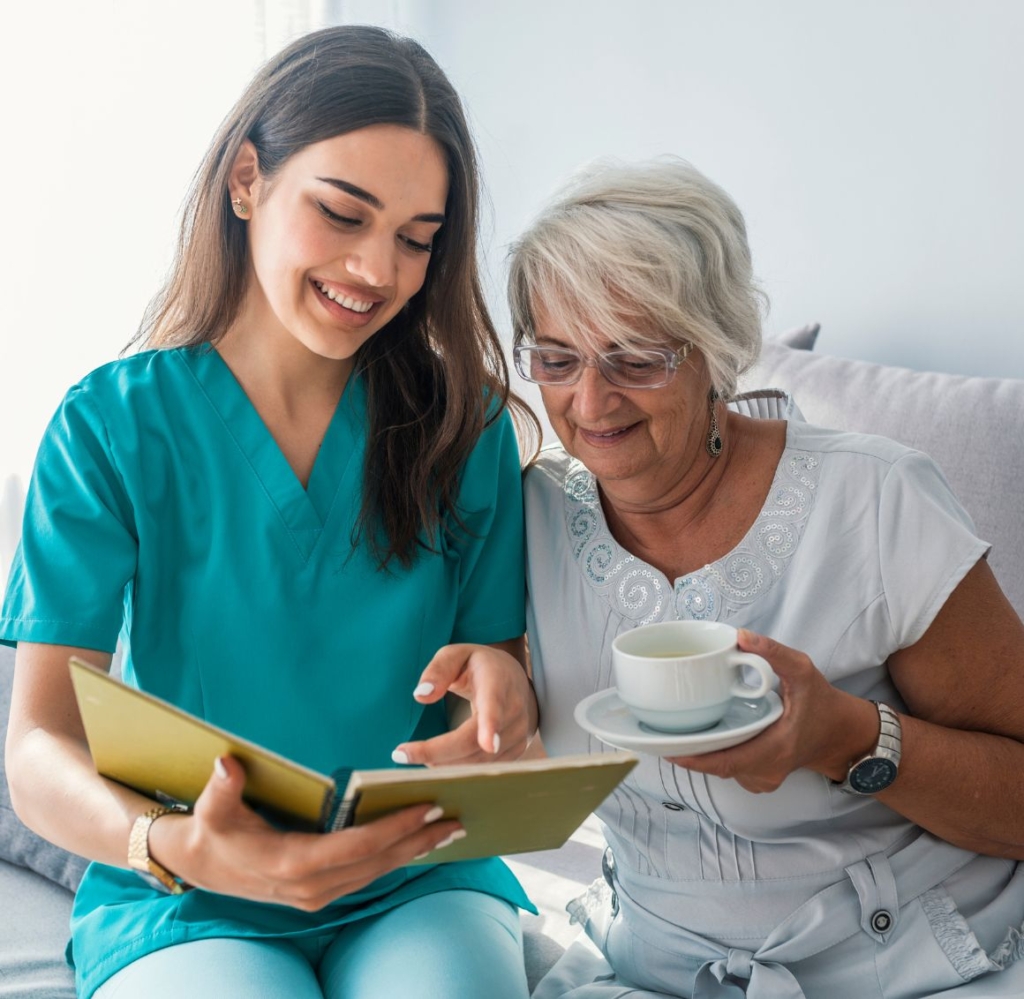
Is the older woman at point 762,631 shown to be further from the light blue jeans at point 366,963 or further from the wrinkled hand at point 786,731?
the light blue jeans at point 366,963

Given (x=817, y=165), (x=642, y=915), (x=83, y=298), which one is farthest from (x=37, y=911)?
(x=817, y=165)

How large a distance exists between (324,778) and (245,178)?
811 mm

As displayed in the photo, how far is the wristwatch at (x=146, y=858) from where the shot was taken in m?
1.03

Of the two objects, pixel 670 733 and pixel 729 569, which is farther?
pixel 729 569

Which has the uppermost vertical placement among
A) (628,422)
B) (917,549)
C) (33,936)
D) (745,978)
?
(628,422)

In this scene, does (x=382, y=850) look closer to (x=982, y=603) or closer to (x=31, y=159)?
(x=982, y=603)

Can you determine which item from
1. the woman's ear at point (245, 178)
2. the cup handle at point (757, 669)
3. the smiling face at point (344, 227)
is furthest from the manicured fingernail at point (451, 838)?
the woman's ear at point (245, 178)

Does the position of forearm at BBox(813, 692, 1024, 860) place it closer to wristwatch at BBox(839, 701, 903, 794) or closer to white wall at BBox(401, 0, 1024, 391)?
wristwatch at BBox(839, 701, 903, 794)

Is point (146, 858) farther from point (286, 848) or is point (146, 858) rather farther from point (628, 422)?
point (628, 422)

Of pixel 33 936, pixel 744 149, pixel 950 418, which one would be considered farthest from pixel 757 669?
pixel 744 149

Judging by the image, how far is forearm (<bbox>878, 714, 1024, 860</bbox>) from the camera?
4.01 feet

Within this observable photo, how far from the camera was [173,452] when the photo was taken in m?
1.36

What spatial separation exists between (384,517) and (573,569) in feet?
0.75

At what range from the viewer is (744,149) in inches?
96.7
